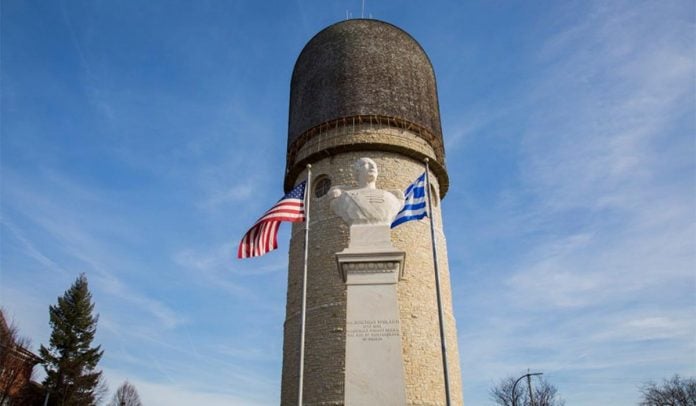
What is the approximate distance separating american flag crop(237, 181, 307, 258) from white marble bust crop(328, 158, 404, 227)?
2.27 meters

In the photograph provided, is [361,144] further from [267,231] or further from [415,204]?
[267,231]

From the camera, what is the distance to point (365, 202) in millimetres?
7820

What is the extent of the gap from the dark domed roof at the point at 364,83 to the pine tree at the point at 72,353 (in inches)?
759

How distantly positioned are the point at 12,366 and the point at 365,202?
26.1 m

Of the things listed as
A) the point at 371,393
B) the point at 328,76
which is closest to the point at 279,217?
the point at 371,393

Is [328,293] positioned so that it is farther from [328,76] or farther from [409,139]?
[328,76]

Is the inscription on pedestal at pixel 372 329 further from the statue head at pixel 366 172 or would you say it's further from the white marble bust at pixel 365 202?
the statue head at pixel 366 172

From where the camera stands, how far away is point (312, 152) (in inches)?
824

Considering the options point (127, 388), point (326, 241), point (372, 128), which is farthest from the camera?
point (127, 388)

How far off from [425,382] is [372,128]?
1014 centimetres

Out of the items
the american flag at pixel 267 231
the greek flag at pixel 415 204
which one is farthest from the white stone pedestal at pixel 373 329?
the american flag at pixel 267 231

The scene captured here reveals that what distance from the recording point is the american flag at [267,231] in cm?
1029

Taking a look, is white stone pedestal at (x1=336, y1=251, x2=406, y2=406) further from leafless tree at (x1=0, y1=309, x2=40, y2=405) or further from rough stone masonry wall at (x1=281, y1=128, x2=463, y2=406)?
leafless tree at (x1=0, y1=309, x2=40, y2=405)

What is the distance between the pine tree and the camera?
1145 inches
